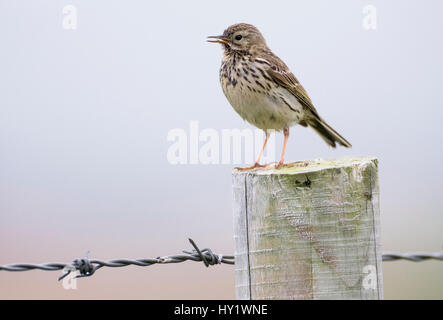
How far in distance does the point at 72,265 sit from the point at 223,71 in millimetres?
3046

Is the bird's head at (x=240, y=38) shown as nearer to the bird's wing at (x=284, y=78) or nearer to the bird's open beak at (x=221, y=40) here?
the bird's open beak at (x=221, y=40)

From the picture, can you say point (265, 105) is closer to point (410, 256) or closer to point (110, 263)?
point (410, 256)

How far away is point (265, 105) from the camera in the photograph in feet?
19.0

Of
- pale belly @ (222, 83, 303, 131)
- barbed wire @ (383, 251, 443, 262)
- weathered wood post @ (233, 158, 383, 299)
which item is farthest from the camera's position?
pale belly @ (222, 83, 303, 131)

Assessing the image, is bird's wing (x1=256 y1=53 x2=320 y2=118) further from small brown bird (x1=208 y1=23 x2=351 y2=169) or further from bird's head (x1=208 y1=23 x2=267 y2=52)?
bird's head (x1=208 y1=23 x2=267 y2=52)

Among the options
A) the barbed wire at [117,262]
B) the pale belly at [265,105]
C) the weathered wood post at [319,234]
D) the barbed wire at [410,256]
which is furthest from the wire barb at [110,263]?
the pale belly at [265,105]

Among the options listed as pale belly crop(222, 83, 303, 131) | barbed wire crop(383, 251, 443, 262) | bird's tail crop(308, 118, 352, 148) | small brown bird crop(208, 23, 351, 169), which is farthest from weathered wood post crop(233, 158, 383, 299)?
bird's tail crop(308, 118, 352, 148)

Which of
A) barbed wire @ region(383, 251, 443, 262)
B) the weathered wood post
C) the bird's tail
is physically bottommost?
barbed wire @ region(383, 251, 443, 262)

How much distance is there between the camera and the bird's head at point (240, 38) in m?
6.23

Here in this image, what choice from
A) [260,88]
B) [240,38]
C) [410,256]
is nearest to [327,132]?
[260,88]

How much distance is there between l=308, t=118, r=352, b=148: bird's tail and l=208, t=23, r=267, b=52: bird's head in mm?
968

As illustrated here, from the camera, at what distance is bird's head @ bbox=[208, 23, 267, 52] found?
20.5 ft

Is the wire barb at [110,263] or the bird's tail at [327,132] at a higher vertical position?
the bird's tail at [327,132]
